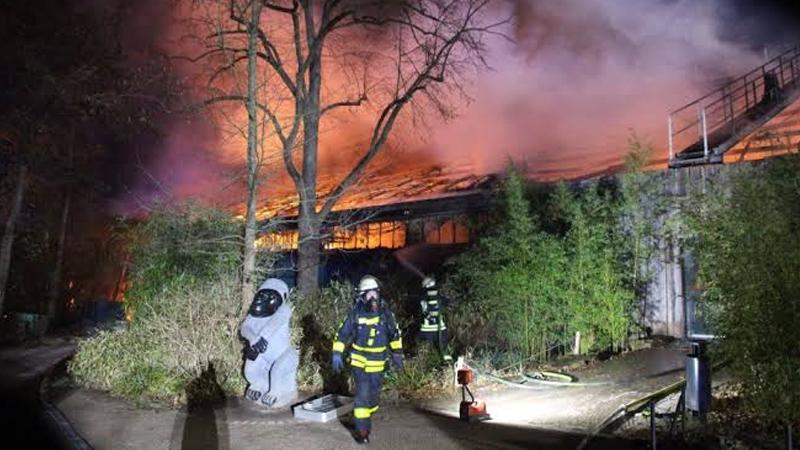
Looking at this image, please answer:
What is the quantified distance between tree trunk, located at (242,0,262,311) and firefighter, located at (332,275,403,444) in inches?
145

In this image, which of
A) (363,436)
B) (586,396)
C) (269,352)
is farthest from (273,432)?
(586,396)

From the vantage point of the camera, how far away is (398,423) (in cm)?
718

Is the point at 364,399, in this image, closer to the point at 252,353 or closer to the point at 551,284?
the point at 252,353

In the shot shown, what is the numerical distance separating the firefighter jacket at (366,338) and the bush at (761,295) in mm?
3458

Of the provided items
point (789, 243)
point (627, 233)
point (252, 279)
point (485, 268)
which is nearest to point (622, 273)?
point (627, 233)

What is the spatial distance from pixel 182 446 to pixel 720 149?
36.2 feet

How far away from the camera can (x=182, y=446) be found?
6.17 meters

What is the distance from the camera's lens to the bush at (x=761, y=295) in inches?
207

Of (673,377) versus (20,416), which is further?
(673,377)

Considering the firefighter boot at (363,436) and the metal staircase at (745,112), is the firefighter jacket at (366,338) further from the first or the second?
the metal staircase at (745,112)

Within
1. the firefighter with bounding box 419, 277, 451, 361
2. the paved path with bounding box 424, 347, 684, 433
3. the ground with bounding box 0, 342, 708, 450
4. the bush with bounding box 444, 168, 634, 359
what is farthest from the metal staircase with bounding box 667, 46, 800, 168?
the firefighter with bounding box 419, 277, 451, 361

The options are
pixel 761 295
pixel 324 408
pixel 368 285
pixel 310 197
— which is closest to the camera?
pixel 761 295

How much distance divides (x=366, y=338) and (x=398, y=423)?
1.45 metres

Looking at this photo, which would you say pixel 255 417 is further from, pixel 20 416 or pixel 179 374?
pixel 20 416
